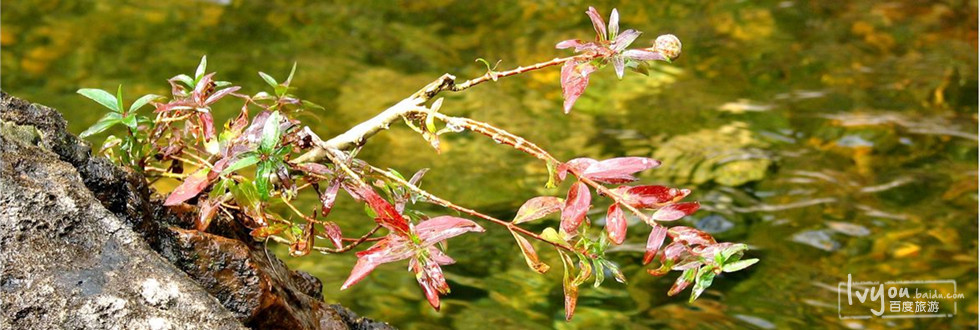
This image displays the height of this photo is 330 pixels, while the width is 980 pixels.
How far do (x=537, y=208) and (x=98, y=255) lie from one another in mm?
722

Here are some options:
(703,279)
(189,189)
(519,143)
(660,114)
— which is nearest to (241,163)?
(189,189)

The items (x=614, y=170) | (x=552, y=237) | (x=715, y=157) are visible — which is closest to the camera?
(x=614, y=170)

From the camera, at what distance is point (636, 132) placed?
17.7 feet

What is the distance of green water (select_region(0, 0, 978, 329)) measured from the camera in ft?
12.1

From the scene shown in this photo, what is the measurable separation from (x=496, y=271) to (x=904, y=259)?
1724 mm

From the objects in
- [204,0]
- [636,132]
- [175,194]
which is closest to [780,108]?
[636,132]

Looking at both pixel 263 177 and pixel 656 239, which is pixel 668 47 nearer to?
pixel 656 239

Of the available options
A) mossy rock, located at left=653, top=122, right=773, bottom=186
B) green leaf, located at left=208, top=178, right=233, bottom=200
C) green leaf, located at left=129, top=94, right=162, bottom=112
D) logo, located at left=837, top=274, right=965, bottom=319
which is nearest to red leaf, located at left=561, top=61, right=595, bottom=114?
green leaf, located at left=208, top=178, right=233, bottom=200

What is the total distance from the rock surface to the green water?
1.42 metres

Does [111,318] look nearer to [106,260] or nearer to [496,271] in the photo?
[106,260]

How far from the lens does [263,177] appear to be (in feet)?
5.63

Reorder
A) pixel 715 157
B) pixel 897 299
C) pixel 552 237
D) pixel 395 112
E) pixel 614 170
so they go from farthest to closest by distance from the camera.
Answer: pixel 715 157
pixel 897 299
pixel 395 112
pixel 552 237
pixel 614 170

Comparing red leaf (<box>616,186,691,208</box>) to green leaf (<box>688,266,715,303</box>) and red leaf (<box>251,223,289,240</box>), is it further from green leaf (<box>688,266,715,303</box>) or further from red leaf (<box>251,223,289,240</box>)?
red leaf (<box>251,223,289,240</box>)

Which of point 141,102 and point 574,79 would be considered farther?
point 141,102
